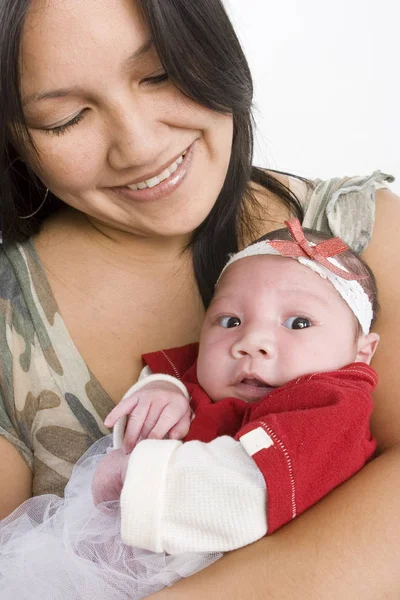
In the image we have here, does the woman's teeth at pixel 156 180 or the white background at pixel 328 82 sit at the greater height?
the woman's teeth at pixel 156 180

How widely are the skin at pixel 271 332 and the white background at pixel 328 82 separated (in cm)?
165

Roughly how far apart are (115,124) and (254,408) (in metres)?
0.57

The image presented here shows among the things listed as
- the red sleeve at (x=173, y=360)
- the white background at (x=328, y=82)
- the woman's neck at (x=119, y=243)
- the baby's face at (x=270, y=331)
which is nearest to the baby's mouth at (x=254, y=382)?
the baby's face at (x=270, y=331)

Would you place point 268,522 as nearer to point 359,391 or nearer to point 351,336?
point 359,391

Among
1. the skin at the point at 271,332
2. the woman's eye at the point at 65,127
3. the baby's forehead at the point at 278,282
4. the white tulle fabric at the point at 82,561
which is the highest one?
the woman's eye at the point at 65,127

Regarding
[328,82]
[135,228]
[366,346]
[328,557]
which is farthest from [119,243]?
[328,82]

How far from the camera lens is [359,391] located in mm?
1521

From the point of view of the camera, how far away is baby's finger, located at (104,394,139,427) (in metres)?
1.57

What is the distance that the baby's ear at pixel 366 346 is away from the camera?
68.7 inches

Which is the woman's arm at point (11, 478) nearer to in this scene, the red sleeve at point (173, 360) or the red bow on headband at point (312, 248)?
the red sleeve at point (173, 360)

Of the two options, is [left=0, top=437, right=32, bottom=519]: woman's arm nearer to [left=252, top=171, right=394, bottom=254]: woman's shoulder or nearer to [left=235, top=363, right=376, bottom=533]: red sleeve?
[left=235, top=363, right=376, bottom=533]: red sleeve

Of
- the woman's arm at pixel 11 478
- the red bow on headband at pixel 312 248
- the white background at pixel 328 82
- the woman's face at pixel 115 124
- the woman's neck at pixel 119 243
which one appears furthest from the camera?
the white background at pixel 328 82

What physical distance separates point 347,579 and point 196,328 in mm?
750

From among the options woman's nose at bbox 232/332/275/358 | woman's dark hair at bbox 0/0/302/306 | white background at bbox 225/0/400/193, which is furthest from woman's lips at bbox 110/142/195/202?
white background at bbox 225/0/400/193
